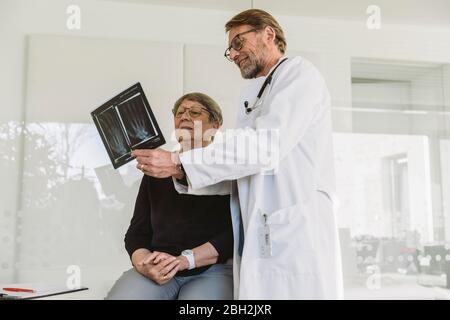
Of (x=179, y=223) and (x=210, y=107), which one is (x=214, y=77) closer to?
(x=210, y=107)

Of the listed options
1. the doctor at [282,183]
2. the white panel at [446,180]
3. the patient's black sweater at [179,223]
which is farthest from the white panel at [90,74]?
the white panel at [446,180]

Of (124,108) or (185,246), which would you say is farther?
(124,108)

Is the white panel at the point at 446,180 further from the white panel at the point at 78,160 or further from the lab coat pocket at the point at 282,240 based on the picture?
the lab coat pocket at the point at 282,240

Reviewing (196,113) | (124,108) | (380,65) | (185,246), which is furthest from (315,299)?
(380,65)

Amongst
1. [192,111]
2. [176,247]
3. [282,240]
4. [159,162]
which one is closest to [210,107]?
[192,111]

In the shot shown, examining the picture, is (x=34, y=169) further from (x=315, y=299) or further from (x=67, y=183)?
(x=315, y=299)

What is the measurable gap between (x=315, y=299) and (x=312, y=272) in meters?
0.07

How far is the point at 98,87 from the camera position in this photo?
2334mm

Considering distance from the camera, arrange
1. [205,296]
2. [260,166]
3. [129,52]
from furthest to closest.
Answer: [129,52] → [205,296] → [260,166]

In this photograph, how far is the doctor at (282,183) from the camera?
45.8 inches

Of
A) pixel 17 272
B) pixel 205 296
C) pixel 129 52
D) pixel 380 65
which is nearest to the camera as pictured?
pixel 205 296

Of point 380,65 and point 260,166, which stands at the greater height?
point 380,65

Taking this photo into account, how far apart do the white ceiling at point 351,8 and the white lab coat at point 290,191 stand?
52.6 inches

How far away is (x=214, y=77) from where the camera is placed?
7.92ft
